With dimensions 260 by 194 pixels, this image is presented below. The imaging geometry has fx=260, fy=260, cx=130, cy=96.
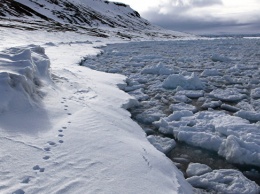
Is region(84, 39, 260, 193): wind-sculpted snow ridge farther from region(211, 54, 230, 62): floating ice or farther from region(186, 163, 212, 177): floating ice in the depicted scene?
region(211, 54, 230, 62): floating ice

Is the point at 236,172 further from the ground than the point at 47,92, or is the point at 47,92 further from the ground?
the point at 47,92

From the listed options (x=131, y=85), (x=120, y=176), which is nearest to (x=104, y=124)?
(x=120, y=176)

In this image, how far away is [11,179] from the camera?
103 inches

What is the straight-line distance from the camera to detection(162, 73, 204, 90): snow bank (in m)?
8.35

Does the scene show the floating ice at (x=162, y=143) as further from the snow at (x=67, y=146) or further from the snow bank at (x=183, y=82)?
the snow bank at (x=183, y=82)

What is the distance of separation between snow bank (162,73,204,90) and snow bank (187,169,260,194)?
16.0 ft

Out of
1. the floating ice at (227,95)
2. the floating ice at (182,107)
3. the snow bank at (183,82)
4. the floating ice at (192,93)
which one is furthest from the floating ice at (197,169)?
the snow bank at (183,82)

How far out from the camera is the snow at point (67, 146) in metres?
2.73

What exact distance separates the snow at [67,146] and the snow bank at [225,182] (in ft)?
0.76

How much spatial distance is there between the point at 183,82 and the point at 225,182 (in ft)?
17.4

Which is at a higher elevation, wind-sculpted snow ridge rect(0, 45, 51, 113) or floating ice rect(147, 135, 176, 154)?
wind-sculpted snow ridge rect(0, 45, 51, 113)

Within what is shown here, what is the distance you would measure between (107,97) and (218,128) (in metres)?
2.78

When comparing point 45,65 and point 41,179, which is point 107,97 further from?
point 41,179

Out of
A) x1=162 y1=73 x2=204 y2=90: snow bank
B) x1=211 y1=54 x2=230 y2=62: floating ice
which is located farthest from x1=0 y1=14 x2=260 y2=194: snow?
x1=211 y1=54 x2=230 y2=62: floating ice
